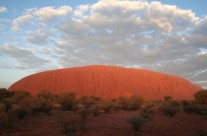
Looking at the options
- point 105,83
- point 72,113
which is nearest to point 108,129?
point 72,113

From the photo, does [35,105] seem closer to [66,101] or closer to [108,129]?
[66,101]

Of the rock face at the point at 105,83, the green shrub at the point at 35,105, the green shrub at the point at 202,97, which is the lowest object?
the green shrub at the point at 35,105

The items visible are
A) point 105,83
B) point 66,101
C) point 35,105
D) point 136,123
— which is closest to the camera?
point 136,123

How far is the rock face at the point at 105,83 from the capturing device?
44938 millimetres

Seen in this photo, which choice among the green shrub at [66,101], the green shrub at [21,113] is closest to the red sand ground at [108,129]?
the green shrub at [21,113]

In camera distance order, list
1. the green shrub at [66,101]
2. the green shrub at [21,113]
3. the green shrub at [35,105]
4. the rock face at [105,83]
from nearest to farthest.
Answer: the green shrub at [21,113] < the green shrub at [35,105] < the green shrub at [66,101] < the rock face at [105,83]

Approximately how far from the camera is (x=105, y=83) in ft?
156

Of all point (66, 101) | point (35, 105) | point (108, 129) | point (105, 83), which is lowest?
point (108, 129)

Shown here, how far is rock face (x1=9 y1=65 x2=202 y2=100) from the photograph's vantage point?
44938 millimetres

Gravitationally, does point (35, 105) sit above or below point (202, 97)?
below

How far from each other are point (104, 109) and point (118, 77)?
3488cm

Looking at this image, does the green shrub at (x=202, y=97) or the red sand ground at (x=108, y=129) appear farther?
the green shrub at (x=202, y=97)

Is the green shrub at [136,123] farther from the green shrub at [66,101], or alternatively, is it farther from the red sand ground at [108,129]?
the green shrub at [66,101]

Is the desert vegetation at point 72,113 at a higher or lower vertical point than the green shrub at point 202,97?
lower
